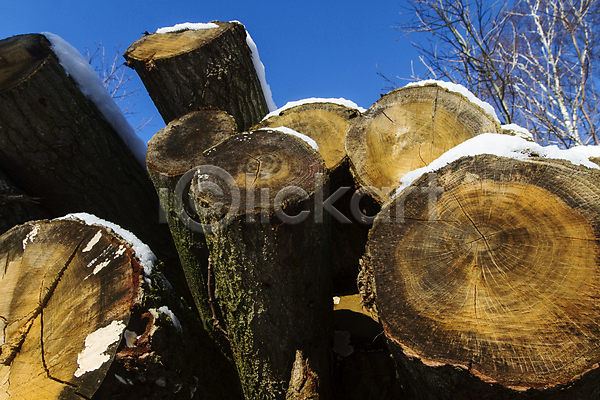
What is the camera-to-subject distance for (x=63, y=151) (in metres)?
2.72

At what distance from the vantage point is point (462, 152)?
170 centimetres

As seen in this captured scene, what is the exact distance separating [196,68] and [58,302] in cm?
193

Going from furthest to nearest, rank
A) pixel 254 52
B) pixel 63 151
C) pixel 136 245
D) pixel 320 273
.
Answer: pixel 254 52, pixel 63 151, pixel 320 273, pixel 136 245

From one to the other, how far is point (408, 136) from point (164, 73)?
74.6 inches

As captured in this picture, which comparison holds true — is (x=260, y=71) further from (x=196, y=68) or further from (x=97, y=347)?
(x=97, y=347)

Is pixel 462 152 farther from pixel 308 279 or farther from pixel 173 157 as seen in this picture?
pixel 173 157

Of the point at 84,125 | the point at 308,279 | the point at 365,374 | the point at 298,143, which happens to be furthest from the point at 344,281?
the point at 84,125

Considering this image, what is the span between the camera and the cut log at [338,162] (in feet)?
8.07

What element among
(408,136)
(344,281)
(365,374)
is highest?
(408,136)

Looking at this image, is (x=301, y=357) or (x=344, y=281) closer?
(x=301, y=357)

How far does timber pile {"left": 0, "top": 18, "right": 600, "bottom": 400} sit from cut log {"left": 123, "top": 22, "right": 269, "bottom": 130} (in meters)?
0.44

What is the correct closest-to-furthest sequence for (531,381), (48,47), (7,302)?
(531,381)
(7,302)
(48,47)

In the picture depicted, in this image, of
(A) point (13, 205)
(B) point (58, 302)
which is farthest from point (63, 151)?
(B) point (58, 302)

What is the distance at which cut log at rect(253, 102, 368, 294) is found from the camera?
2459 mm
